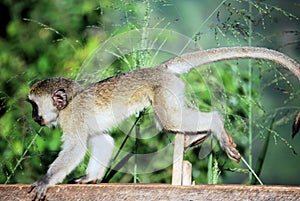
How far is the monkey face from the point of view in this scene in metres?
4.15

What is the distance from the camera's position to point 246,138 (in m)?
4.61

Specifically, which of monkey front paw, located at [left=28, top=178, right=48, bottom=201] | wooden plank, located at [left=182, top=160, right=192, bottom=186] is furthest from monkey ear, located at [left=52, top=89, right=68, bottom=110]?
wooden plank, located at [left=182, top=160, right=192, bottom=186]

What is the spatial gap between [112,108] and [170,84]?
0.44 m

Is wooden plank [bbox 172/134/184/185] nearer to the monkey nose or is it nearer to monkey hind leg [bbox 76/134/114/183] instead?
monkey hind leg [bbox 76/134/114/183]

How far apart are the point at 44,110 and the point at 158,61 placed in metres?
0.97

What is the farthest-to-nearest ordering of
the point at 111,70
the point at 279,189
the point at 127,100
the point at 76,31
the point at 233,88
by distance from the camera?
the point at 76,31
the point at 233,88
the point at 111,70
the point at 127,100
the point at 279,189

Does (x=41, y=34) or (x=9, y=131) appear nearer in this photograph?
(x=9, y=131)

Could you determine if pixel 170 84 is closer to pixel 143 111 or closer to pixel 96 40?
pixel 143 111

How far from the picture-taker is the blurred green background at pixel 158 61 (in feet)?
13.5

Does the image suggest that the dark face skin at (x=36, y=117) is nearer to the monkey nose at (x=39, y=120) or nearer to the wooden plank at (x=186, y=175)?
the monkey nose at (x=39, y=120)

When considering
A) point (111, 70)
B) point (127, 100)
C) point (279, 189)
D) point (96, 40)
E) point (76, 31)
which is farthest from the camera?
point (76, 31)

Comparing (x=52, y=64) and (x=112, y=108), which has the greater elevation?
(x=52, y=64)

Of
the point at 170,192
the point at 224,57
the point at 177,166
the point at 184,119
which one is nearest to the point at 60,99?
the point at 184,119

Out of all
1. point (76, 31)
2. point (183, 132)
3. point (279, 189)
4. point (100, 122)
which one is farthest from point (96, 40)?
point (279, 189)
